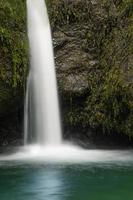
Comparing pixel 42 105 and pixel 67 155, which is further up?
pixel 42 105

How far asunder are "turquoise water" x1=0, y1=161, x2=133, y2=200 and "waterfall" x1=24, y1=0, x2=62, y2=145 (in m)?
2.41

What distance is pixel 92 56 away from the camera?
16.5 metres

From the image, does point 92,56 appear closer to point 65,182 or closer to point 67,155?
point 67,155

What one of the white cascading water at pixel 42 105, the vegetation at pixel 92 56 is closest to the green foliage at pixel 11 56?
Result: the vegetation at pixel 92 56

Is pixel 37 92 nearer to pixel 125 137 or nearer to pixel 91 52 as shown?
pixel 91 52

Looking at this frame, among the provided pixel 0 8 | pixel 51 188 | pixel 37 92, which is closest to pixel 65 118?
pixel 37 92

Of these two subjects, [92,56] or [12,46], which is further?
[92,56]

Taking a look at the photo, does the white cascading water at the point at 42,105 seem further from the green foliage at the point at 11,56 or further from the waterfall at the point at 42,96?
the green foliage at the point at 11,56

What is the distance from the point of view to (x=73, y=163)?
13859 mm

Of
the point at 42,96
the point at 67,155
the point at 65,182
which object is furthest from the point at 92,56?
the point at 65,182

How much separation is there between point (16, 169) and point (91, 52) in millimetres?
4959

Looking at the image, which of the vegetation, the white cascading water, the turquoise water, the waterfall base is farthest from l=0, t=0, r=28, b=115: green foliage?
the turquoise water

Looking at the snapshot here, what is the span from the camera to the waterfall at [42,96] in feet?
53.0

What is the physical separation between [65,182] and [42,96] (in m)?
5.10
